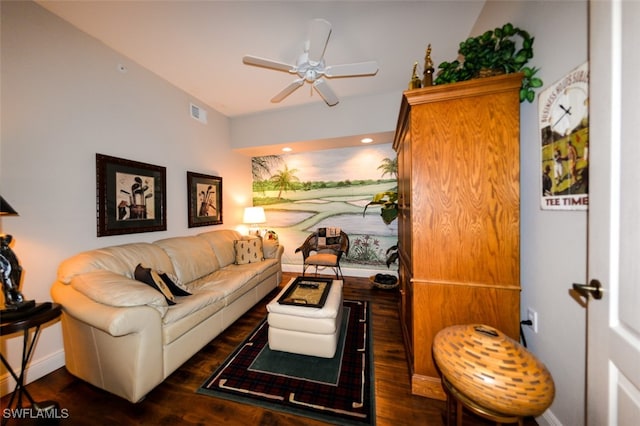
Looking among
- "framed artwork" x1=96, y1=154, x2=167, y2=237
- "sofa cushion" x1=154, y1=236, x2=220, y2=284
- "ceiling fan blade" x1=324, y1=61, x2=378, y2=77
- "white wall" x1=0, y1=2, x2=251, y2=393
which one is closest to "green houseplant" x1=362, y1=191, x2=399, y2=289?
"ceiling fan blade" x1=324, y1=61, x2=378, y2=77

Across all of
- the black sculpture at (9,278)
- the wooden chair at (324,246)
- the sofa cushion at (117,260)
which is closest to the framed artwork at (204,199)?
the sofa cushion at (117,260)

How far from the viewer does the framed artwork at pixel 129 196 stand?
7.16ft

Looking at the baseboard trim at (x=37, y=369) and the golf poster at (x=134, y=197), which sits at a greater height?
the golf poster at (x=134, y=197)

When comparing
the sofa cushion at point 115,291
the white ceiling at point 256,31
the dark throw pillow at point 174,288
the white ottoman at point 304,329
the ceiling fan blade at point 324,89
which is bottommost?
the white ottoman at point 304,329

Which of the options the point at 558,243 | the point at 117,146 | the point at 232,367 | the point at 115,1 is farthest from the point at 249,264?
the point at 558,243

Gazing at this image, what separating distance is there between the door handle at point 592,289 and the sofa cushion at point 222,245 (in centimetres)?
339

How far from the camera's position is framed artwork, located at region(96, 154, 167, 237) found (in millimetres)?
2184

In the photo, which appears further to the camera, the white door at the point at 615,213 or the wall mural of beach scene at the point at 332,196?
the wall mural of beach scene at the point at 332,196

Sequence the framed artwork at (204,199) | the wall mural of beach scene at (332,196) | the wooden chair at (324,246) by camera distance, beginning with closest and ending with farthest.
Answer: the framed artwork at (204,199) < the wooden chair at (324,246) < the wall mural of beach scene at (332,196)

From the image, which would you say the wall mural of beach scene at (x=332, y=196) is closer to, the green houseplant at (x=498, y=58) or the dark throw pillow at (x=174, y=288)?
the green houseplant at (x=498, y=58)

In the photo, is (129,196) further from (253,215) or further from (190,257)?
(253,215)

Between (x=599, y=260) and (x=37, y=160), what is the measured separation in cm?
351

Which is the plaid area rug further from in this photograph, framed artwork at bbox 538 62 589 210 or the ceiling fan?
the ceiling fan

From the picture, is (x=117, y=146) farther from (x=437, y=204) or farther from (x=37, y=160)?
(x=437, y=204)
